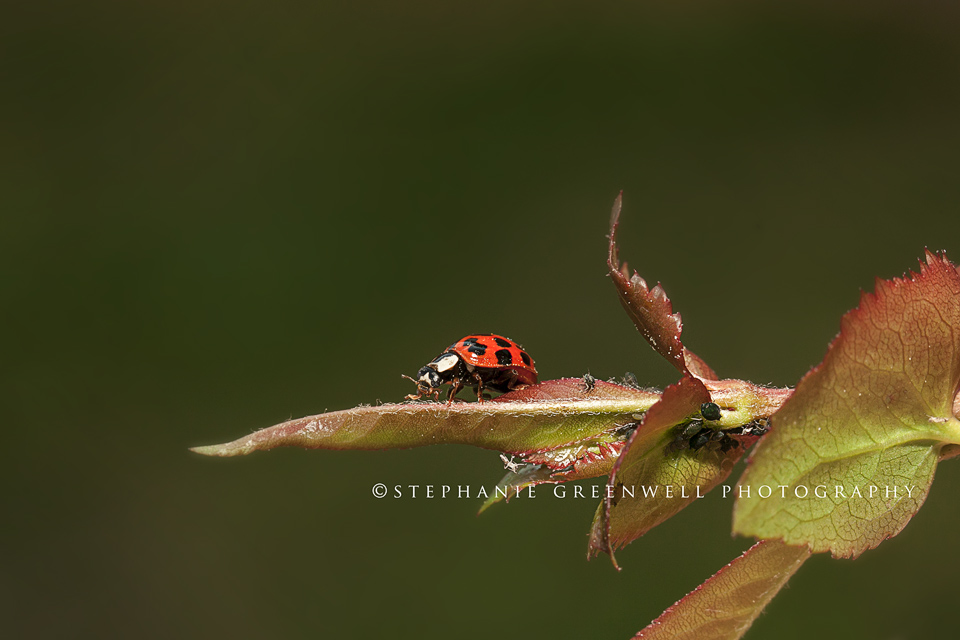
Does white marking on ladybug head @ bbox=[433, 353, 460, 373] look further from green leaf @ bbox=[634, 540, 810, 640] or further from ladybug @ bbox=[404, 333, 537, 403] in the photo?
green leaf @ bbox=[634, 540, 810, 640]

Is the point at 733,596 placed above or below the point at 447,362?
below

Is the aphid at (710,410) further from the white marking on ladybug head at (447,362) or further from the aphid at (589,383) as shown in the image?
the white marking on ladybug head at (447,362)

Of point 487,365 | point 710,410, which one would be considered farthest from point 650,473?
point 487,365

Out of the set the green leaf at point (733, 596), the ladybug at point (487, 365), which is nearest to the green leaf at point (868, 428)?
the green leaf at point (733, 596)

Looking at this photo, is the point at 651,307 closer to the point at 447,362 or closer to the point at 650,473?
the point at 650,473

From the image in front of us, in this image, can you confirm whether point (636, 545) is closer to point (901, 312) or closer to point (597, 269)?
point (597, 269)

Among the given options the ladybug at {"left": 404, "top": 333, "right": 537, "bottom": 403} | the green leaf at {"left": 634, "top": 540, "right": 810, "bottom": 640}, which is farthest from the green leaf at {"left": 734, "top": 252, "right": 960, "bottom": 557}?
the ladybug at {"left": 404, "top": 333, "right": 537, "bottom": 403}
